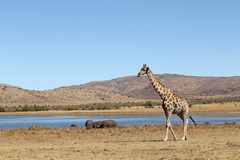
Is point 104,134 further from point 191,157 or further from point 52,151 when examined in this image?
point 191,157

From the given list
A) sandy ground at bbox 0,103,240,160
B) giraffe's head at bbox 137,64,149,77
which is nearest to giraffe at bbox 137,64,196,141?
giraffe's head at bbox 137,64,149,77

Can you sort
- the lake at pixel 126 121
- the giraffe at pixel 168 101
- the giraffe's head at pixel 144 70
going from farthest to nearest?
the lake at pixel 126 121 → the giraffe's head at pixel 144 70 → the giraffe at pixel 168 101

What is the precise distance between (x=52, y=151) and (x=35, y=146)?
2.81 meters

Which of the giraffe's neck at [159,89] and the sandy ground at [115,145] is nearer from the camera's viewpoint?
the sandy ground at [115,145]

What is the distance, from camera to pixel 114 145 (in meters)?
22.8

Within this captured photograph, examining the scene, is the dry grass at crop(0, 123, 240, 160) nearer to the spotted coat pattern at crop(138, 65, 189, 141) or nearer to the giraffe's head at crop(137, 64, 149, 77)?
the spotted coat pattern at crop(138, 65, 189, 141)

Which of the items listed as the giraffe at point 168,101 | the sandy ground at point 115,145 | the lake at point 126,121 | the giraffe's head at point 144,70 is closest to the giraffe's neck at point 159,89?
the giraffe at point 168,101

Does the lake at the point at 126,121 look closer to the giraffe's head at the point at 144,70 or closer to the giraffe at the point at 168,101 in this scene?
the giraffe at the point at 168,101

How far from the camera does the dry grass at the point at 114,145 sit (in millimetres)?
18688

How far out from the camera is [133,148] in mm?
21234

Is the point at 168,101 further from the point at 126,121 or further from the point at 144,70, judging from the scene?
the point at 126,121

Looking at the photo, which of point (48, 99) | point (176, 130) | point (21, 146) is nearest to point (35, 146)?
point (21, 146)

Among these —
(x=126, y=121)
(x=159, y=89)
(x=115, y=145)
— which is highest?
(x=159, y=89)

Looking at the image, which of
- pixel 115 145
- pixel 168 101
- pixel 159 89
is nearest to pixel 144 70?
pixel 159 89
